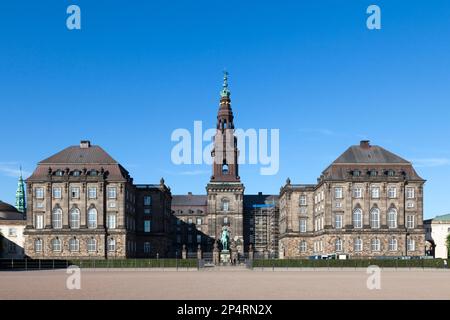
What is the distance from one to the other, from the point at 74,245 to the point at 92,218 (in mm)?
4849

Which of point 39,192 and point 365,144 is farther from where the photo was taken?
point 365,144

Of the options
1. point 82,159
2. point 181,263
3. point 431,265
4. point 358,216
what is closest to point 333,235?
point 358,216

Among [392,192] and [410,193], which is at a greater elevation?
[392,192]

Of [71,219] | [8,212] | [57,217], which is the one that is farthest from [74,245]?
[8,212]

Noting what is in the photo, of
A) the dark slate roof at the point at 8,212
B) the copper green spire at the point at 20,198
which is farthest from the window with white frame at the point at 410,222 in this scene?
the copper green spire at the point at 20,198

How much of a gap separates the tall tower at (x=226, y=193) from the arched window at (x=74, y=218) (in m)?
45.4

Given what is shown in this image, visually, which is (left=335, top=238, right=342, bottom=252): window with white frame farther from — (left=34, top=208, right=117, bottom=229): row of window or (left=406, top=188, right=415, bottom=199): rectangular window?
(left=34, top=208, right=117, bottom=229): row of window

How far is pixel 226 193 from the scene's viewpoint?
145 metres

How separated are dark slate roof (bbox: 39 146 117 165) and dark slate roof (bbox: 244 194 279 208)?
2635 inches

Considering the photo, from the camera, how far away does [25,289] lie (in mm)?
37375

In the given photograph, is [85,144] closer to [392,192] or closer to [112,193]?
[112,193]
